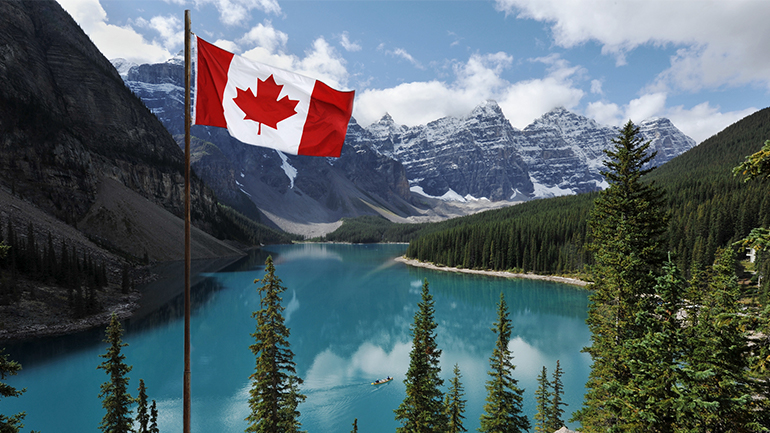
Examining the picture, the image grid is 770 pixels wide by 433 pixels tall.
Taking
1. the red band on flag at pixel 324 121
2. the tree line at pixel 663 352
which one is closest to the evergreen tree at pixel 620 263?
the tree line at pixel 663 352

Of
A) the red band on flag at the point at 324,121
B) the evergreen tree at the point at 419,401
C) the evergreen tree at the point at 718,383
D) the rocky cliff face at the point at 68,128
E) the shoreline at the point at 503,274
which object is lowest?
the shoreline at the point at 503,274

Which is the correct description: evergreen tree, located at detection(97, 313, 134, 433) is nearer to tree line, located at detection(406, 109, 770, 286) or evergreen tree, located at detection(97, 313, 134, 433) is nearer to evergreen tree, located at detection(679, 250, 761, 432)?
evergreen tree, located at detection(679, 250, 761, 432)

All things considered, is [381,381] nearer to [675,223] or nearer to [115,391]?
[115,391]

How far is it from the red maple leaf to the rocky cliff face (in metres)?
85.7

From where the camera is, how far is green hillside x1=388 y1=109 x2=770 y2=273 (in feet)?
207

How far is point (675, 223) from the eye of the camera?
68.9m

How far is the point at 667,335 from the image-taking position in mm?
8258

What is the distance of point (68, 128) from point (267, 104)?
4254 inches

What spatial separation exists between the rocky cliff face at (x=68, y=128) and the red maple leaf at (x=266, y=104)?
85.7m

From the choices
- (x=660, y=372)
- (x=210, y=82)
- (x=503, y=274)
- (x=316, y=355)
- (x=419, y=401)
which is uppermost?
→ (x=210, y=82)

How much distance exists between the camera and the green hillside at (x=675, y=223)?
63.2 m

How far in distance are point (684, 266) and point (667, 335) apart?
70.3m

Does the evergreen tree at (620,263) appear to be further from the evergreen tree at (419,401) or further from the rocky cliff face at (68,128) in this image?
the rocky cliff face at (68,128)

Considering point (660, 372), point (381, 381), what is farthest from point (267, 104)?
point (381, 381)
